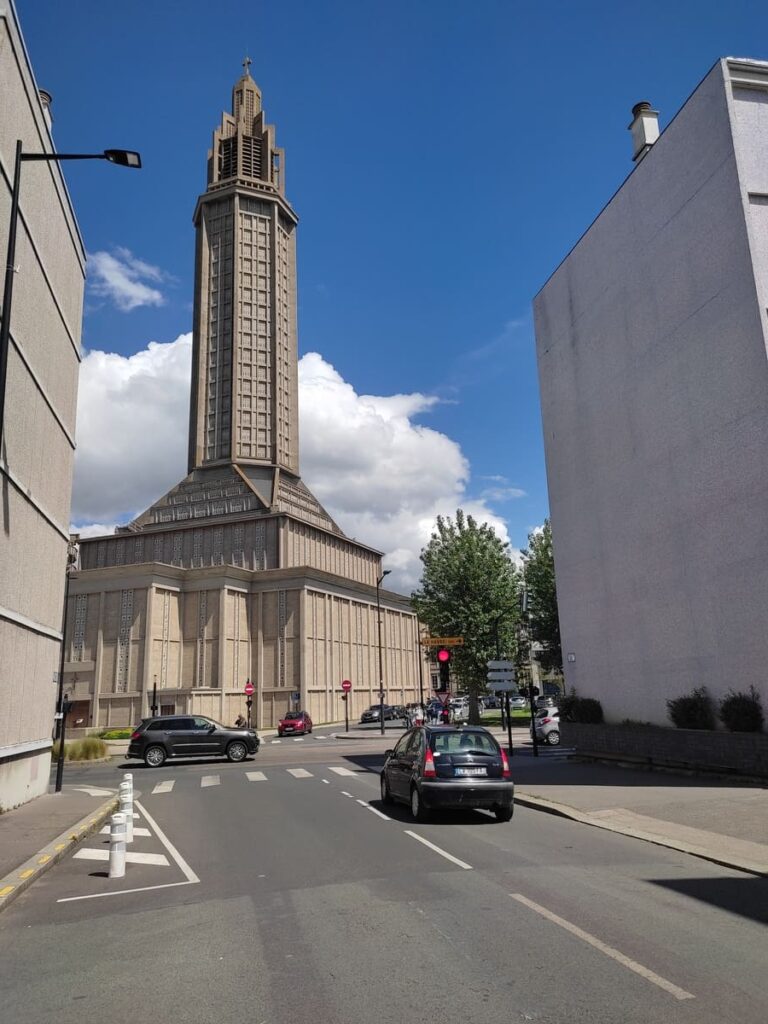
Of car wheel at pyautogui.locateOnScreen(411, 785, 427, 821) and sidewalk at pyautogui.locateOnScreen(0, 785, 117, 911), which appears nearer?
sidewalk at pyautogui.locateOnScreen(0, 785, 117, 911)

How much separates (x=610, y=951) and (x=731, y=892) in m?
2.60

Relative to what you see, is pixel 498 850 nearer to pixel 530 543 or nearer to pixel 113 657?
pixel 530 543

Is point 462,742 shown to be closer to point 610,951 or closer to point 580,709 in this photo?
point 610,951

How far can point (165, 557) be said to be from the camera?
81062 mm

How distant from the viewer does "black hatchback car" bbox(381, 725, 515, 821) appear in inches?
459

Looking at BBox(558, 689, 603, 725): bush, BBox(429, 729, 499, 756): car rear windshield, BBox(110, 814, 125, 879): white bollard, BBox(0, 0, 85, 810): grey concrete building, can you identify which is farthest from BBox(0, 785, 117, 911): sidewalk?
BBox(558, 689, 603, 725): bush

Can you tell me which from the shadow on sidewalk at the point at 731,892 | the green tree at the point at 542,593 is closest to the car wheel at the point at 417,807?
the shadow on sidewalk at the point at 731,892

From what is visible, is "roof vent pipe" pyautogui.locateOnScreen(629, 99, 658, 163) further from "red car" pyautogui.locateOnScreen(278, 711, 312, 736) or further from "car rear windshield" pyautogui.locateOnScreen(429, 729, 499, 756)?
"red car" pyautogui.locateOnScreen(278, 711, 312, 736)

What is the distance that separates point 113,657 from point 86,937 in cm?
6212

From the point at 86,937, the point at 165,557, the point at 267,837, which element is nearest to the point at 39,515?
the point at 267,837

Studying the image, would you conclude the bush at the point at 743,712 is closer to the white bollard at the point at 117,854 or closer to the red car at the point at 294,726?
the white bollard at the point at 117,854

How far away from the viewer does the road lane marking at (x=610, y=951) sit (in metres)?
4.62

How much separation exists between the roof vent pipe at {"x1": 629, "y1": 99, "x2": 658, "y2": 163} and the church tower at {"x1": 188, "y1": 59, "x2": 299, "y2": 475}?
213 feet

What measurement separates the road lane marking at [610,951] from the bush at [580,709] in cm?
1669
